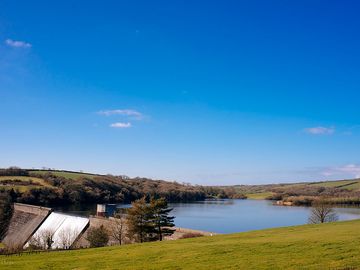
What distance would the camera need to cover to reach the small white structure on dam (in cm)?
5103

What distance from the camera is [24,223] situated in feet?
216

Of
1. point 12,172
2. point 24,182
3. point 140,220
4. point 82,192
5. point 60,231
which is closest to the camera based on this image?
point 140,220

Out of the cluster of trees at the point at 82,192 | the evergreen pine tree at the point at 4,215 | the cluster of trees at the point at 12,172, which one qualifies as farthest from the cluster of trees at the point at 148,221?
the cluster of trees at the point at 12,172

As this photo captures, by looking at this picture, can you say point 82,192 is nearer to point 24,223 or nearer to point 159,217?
point 24,223

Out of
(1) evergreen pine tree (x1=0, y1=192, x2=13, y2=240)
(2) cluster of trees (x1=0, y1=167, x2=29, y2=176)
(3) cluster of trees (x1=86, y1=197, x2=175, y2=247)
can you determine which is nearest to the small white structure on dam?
(1) evergreen pine tree (x1=0, y1=192, x2=13, y2=240)

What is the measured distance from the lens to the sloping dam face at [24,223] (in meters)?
60.6

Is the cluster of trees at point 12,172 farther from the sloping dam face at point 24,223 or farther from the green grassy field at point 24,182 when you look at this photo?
the sloping dam face at point 24,223

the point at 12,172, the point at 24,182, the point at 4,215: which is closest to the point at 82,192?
the point at 24,182

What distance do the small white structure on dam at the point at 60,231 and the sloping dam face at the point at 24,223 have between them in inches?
63.7

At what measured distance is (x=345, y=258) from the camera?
14.5 meters

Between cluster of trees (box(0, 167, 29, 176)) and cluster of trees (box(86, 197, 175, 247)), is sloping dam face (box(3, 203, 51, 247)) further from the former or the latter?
cluster of trees (box(0, 167, 29, 176))

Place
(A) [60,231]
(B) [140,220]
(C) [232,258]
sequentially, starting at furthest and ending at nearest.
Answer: (A) [60,231], (B) [140,220], (C) [232,258]

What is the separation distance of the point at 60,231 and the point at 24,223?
14.1 m

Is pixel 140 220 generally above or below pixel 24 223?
above
